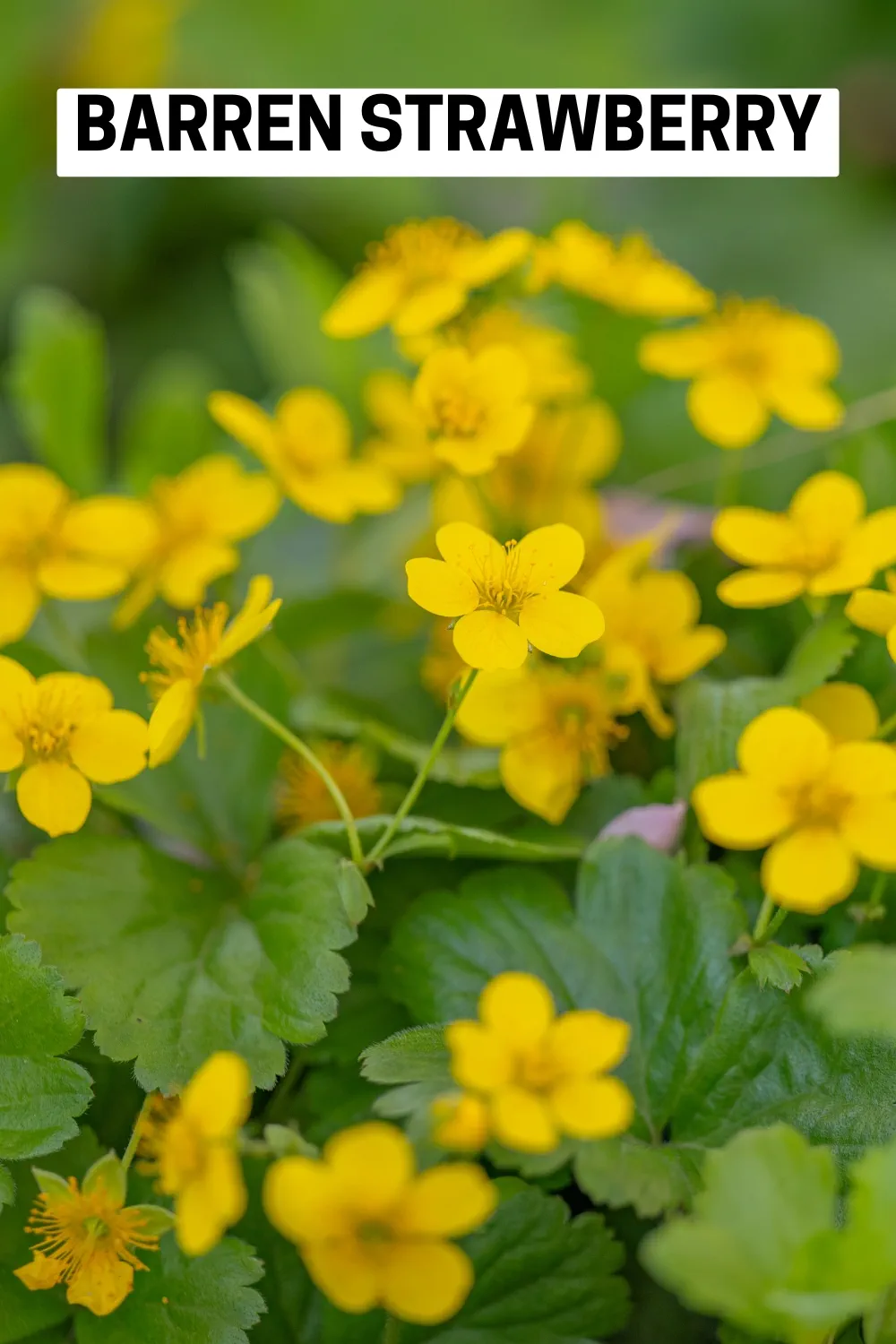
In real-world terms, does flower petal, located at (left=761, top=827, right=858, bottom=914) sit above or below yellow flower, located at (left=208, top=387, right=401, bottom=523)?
below

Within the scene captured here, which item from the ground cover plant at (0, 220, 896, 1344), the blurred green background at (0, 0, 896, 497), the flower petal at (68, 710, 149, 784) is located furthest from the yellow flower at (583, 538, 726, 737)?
the blurred green background at (0, 0, 896, 497)

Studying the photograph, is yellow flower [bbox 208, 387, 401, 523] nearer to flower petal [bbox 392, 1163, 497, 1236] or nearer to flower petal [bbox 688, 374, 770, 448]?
flower petal [bbox 688, 374, 770, 448]

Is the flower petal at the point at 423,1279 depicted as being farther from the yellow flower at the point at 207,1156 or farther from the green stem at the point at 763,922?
the green stem at the point at 763,922

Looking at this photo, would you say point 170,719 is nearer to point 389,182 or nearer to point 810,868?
point 810,868

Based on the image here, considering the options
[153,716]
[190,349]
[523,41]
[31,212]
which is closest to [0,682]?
[153,716]

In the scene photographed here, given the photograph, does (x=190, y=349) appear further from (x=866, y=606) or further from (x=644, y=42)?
(x=866, y=606)

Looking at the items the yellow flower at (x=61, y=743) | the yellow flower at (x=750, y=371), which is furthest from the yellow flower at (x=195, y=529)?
the yellow flower at (x=750, y=371)
